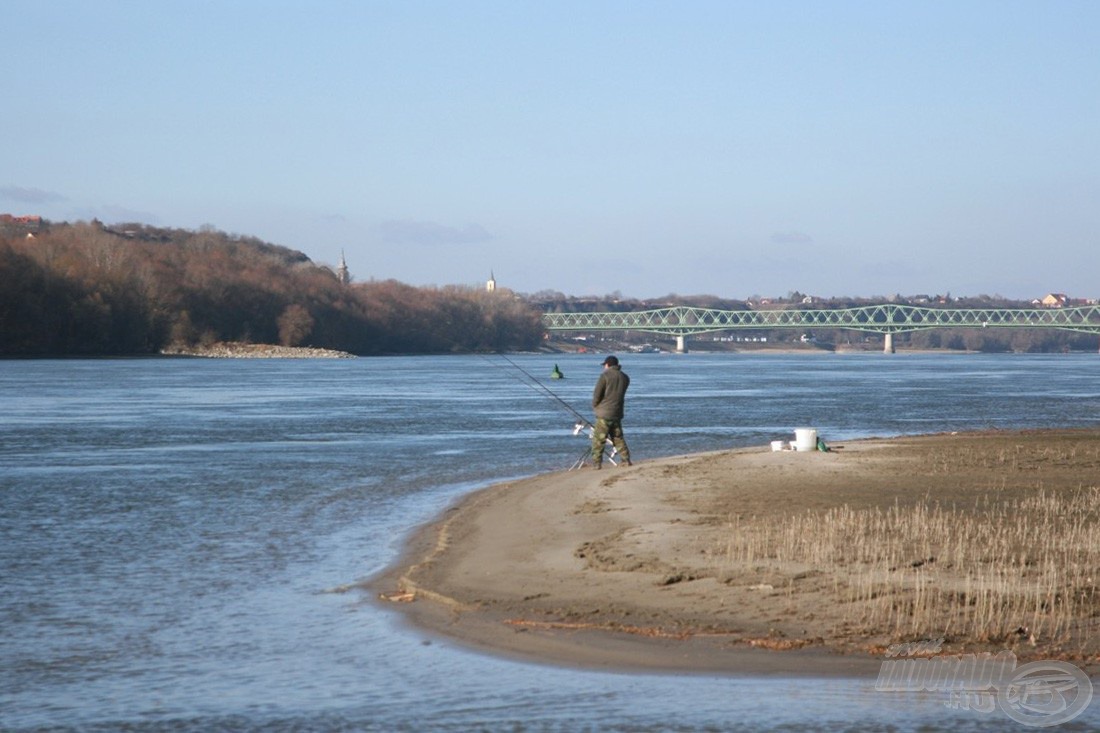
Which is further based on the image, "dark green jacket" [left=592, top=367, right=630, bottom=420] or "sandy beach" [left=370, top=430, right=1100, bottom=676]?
"dark green jacket" [left=592, top=367, right=630, bottom=420]

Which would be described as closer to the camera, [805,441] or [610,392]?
[610,392]

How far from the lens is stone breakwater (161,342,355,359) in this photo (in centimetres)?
16512

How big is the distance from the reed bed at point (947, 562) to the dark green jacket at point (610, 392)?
6.73 metres

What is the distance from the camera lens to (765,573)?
14539 millimetres

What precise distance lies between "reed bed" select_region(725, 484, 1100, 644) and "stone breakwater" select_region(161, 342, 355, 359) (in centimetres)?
14890

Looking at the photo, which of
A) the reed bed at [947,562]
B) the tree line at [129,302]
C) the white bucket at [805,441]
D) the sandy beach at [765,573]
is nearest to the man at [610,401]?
the sandy beach at [765,573]

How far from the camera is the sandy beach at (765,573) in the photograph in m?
12.1

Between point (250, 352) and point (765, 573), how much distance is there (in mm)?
165583

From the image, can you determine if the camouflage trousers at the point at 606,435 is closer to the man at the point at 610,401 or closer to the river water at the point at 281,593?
the man at the point at 610,401

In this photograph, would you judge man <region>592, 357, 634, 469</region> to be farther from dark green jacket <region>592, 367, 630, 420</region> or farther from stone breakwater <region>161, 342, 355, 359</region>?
stone breakwater <region>161, 342, 355, 359</region>

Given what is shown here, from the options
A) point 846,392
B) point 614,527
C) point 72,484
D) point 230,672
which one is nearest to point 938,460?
point 614,527

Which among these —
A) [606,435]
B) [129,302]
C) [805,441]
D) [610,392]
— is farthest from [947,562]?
[129,302]

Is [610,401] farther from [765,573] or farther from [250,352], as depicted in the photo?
[250,352]

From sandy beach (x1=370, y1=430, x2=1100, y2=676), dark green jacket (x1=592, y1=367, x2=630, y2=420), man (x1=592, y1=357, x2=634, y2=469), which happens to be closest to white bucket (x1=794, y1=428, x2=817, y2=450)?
man (x1=592, y1=357, x2=634, y2=469)
